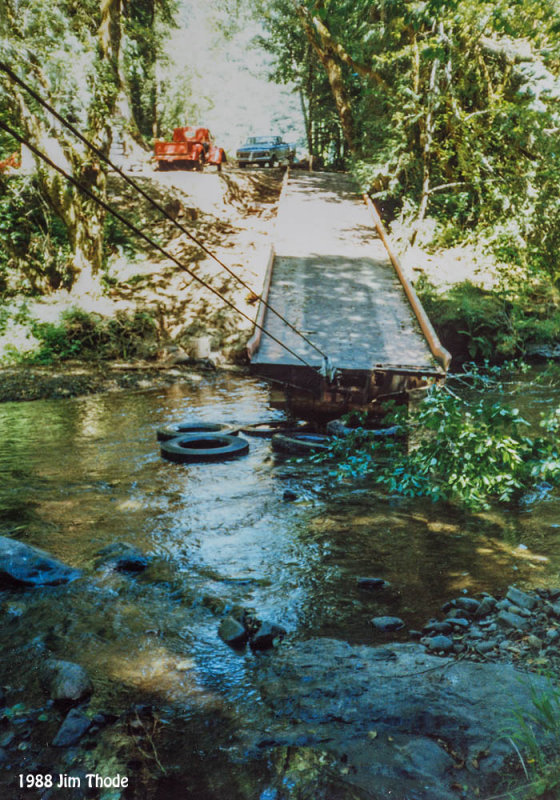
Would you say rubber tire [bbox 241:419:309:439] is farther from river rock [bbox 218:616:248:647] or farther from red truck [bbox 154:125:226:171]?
red truck [bbox 154:125:226:171]

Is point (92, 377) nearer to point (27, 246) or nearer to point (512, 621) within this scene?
point (27, 246)

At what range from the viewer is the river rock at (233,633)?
11.6ft

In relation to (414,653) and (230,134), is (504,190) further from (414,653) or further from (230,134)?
(230,134)

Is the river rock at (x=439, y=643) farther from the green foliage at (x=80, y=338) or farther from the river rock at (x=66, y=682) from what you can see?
the green foliage at (x=80, y=338)

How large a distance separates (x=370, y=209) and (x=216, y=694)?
13970 millimetres

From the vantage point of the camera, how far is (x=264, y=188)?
69.2 ft

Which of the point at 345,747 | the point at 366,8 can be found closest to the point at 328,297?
the point at 345,747

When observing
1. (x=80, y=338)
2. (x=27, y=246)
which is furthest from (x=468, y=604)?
(x=27, y=246)

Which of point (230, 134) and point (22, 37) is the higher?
point (230, 134)

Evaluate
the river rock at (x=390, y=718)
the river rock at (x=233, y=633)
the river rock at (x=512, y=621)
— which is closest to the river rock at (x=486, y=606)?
the river rock at (x=512, y=621)

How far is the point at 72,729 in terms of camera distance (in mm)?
2707

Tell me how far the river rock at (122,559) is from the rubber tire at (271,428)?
154 inches

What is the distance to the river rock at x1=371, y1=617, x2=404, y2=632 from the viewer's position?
368 cm

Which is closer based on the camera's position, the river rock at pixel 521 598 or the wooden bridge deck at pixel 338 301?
the river rock at pixel 521 598
